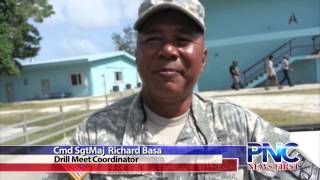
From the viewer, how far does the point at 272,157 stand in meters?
1.82

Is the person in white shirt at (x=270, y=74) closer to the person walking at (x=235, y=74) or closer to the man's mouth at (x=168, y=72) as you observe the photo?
the person walking at (x=235, y=74)

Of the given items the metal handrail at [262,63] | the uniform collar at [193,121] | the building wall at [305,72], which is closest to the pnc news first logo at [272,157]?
the uniform collar at [193,121]

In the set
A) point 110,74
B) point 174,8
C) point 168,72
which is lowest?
point 110,74

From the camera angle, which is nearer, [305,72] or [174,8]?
[174,8]

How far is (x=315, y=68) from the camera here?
26.6m

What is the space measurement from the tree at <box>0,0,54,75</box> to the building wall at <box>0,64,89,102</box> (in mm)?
2677

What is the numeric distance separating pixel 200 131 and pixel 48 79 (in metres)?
44.1

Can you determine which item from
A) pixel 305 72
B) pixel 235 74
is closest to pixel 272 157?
pixel 235 74

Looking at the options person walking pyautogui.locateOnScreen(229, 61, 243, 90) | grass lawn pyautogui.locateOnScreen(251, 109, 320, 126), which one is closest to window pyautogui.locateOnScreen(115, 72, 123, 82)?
person walking pyautogui.locateOnScreen(229, 61, 243, 90)

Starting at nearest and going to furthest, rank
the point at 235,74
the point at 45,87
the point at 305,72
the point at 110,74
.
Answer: the point at 235,74
the point at 305,72
the point at 45,87
the point at 110,74

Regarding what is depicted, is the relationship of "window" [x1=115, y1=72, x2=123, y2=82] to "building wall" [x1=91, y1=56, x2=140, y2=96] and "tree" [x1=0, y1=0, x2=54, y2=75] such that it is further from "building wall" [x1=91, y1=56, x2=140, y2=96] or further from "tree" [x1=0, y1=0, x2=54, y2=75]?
"tree" [x1=0, y1=0, x2=54, y2=75]

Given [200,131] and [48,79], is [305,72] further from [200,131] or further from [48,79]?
[200,131]

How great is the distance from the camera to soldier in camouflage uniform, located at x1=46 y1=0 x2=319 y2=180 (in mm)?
1830

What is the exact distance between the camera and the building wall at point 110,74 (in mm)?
44156
